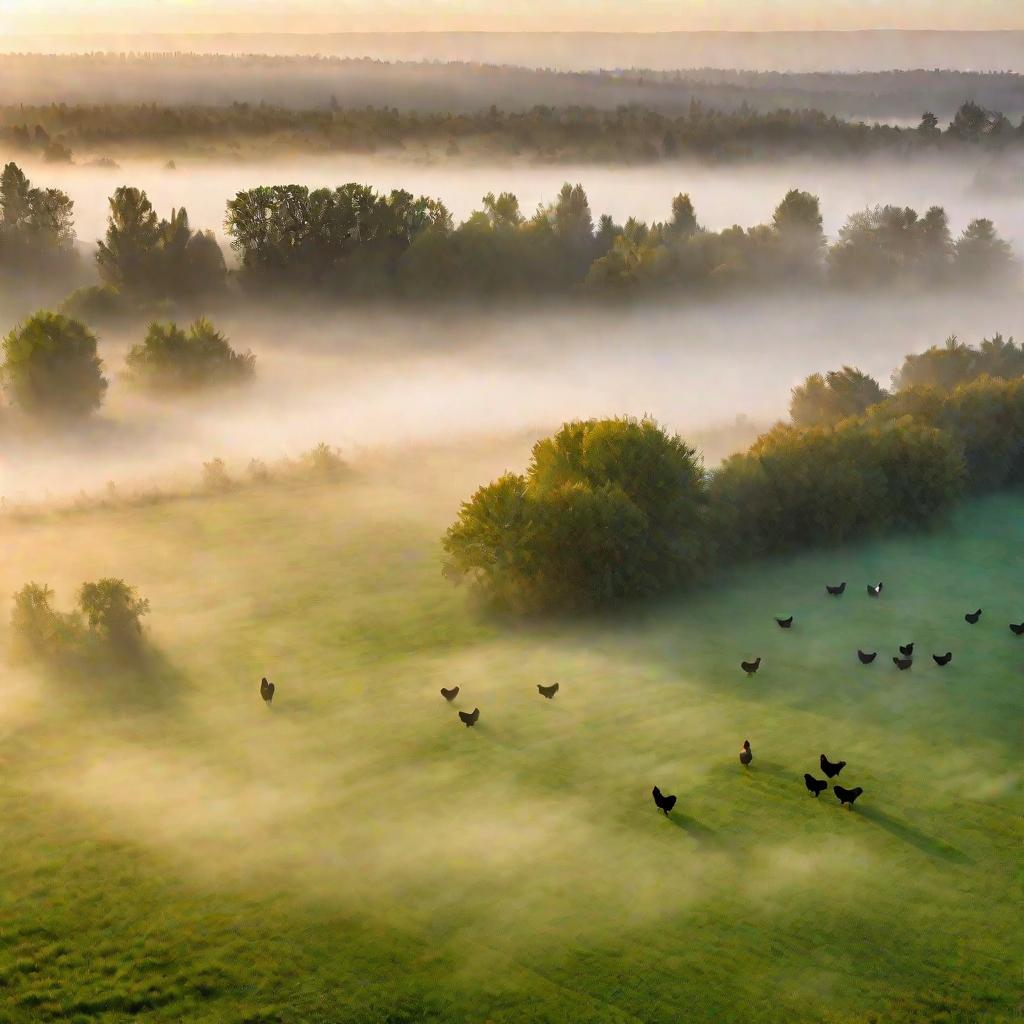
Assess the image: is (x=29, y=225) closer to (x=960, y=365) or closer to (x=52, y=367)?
(x=52, y=367)

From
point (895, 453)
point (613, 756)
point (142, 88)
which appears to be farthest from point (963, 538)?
point (142, 88)

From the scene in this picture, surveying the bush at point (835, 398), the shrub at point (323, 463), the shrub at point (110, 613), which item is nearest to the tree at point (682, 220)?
the bush at point (835, 398)

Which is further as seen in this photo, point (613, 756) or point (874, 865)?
point (613, 756)

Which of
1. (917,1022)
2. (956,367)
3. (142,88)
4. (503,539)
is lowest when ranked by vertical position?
(917,1022)

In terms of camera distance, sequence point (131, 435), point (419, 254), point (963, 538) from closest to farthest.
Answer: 1. point (963, 538)
2. point (131, 435)
3. point (419, 254)

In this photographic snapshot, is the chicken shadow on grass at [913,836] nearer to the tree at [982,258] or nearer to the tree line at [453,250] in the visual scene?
the tree line at [453,250]

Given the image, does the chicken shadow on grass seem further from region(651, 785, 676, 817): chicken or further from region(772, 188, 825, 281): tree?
region(772, 188, 825, 281): tree

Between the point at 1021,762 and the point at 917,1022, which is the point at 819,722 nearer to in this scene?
the point at 1021,762

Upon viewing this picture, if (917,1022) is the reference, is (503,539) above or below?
above
